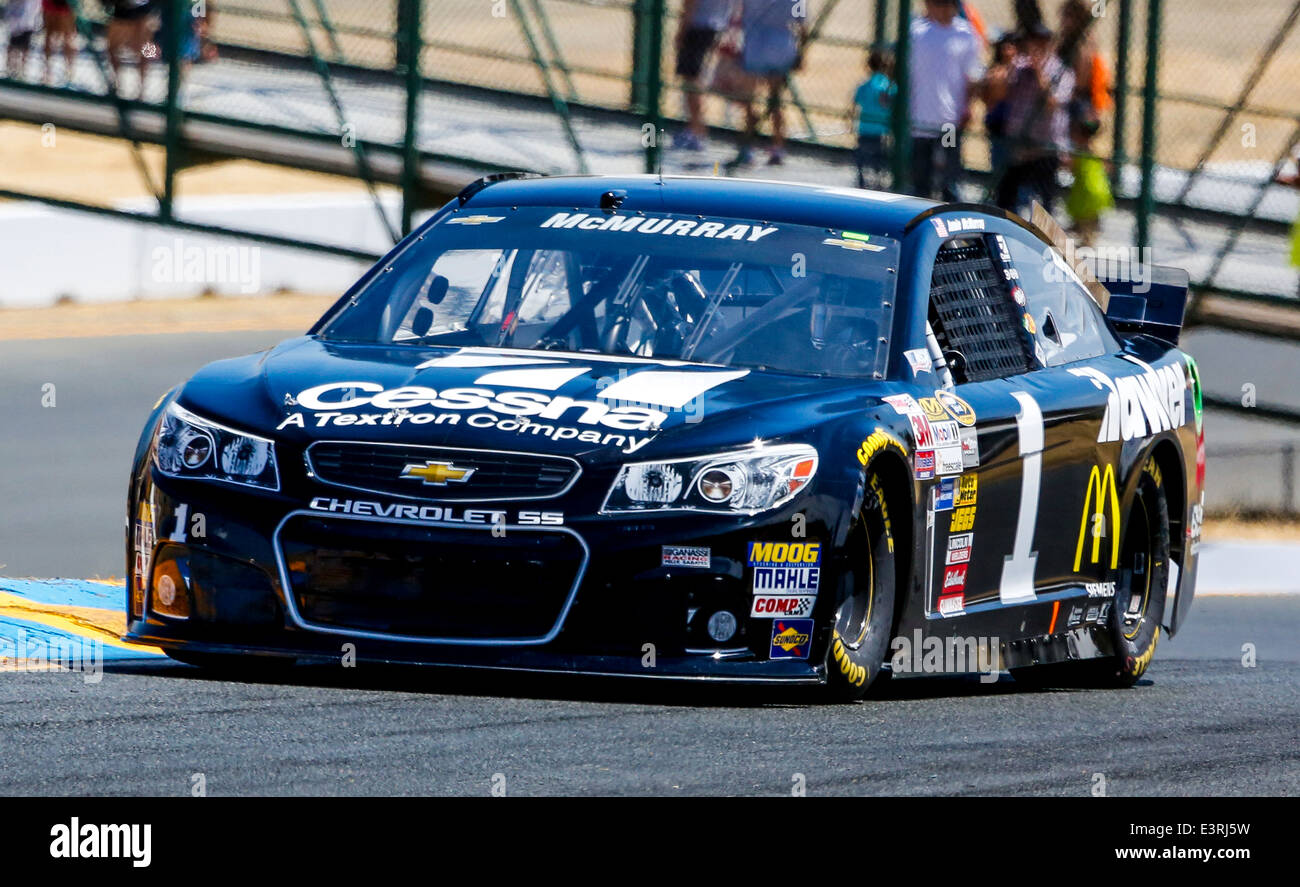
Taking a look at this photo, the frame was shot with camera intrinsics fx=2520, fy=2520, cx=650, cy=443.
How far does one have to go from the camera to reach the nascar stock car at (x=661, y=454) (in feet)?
20.9

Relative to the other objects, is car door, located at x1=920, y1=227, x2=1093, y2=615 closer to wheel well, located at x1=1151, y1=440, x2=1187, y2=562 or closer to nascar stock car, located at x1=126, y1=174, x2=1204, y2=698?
nascar stock car, located at x1=126, y1=174, x2=1204, y2=698

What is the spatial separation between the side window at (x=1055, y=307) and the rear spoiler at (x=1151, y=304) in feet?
1.53

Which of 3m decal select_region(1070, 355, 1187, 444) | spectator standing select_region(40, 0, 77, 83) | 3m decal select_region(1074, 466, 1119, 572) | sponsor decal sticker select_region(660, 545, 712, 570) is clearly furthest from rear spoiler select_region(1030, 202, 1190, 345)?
spectator standing select_region(40, 0, 77, 83)

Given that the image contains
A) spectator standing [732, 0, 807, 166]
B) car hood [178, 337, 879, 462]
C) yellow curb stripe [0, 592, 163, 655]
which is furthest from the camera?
spectator standing [732, 0, 807, 166]

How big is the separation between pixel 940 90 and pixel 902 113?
26 centimetres

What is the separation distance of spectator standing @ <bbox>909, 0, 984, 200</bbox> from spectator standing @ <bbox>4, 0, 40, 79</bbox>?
589 centimetres

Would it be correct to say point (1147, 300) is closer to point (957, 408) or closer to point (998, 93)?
point (957, 408)

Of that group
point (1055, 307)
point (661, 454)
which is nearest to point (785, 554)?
point (661, 454)

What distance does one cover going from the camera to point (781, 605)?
6.47 meters

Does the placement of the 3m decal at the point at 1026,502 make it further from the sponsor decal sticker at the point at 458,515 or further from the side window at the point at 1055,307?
the sponsor decal sticker at the point at 458,515

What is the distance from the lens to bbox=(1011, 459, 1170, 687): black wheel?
8797 millimetres
